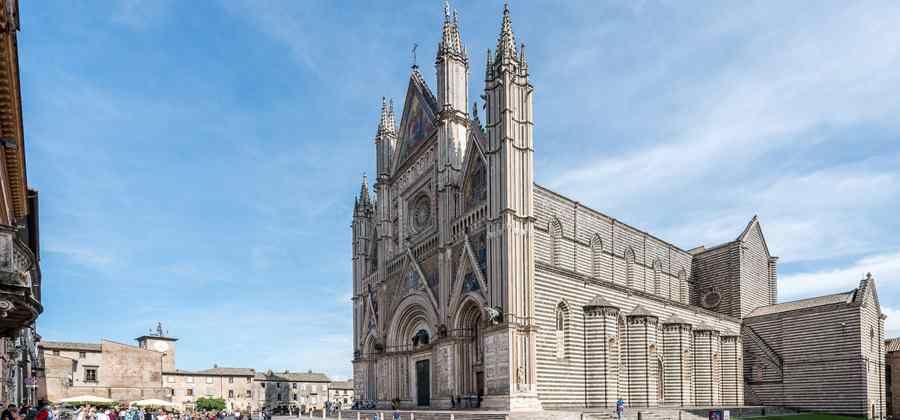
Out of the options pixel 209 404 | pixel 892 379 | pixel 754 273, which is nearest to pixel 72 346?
pixel 209 404

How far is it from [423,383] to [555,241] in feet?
36.7

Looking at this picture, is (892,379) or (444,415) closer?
(444,415)

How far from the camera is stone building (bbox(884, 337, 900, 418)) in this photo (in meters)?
53.8

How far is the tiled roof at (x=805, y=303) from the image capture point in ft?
157

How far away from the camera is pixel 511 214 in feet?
108

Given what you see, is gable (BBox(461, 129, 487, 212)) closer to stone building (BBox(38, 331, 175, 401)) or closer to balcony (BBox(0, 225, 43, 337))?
balcony (BBox(0, 225, 43, 337))

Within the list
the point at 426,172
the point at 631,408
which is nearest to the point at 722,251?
the point at 631,408

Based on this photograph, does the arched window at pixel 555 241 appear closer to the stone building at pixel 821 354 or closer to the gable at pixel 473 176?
the gable at pixel 473 176

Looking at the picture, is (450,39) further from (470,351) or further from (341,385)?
(341,385)

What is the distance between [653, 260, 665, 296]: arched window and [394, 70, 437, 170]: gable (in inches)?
757

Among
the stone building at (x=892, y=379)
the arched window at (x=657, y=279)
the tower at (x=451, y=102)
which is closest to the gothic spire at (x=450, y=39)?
the tower at (x=451, y=102)

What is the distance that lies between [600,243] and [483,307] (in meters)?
13.2

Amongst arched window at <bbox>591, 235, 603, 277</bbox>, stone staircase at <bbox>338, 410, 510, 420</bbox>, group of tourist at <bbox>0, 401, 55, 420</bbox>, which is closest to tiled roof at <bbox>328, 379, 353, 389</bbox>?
stone staircase at <bbox>338, 410, 510, 420</bbox>

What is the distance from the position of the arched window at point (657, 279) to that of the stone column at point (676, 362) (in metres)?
6.17
